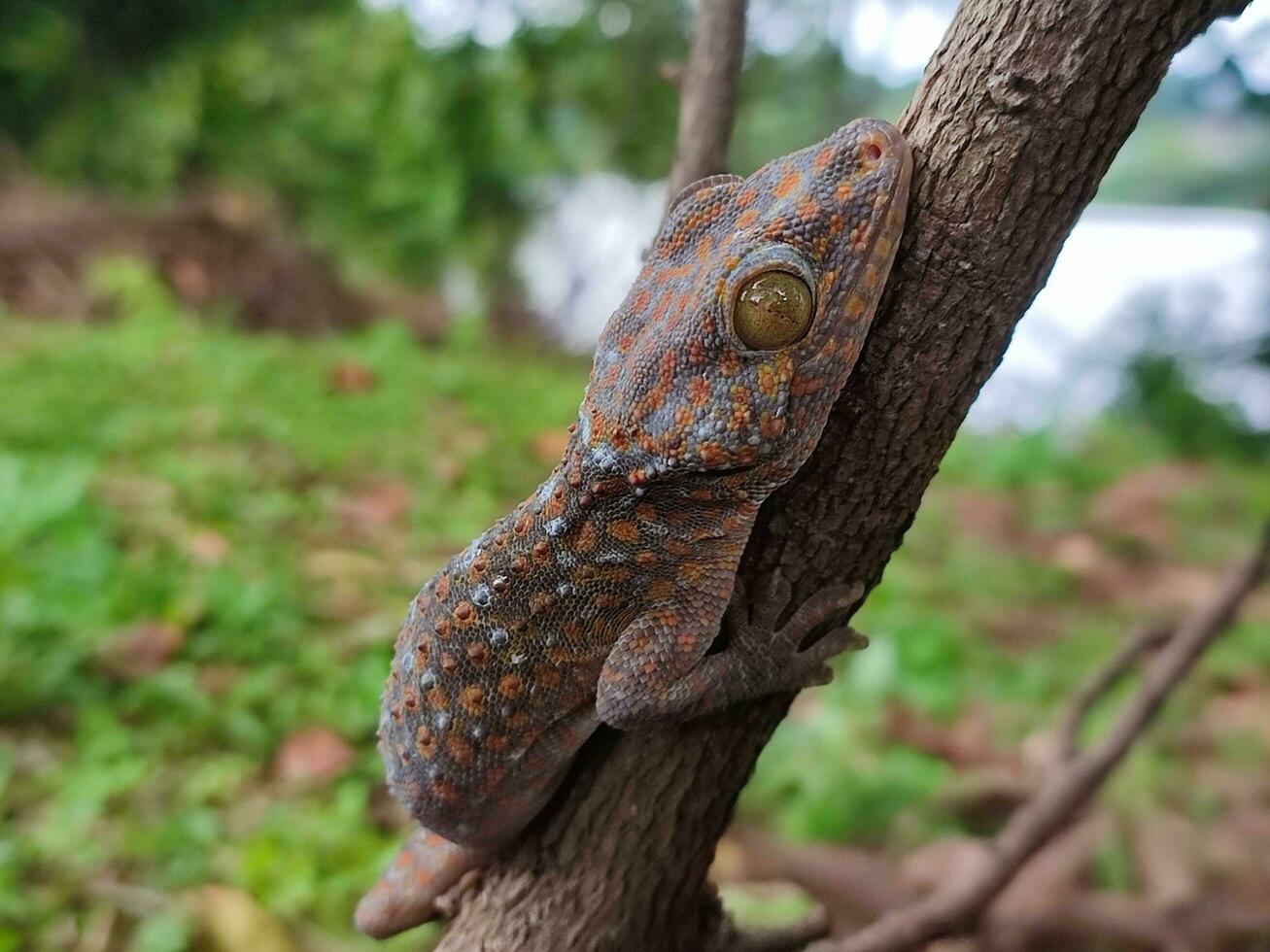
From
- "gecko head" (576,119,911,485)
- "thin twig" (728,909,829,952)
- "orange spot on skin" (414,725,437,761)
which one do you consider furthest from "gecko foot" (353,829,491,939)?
"gecko head" (576,119,911,485)

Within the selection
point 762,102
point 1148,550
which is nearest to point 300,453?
point 762,102

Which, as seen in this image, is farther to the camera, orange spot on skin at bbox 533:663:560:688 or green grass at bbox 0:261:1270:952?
green grass at bbox 0:261:1270:952

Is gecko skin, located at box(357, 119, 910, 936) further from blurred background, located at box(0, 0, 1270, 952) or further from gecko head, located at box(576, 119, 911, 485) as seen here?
blurred background, located at box(0, 0, 1270, 952)

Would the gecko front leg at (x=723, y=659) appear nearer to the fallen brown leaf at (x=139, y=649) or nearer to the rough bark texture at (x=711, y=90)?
the rough bark texture at (x=711, y=90)

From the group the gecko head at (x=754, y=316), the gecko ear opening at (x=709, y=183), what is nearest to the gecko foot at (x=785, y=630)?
the gecko head at (x=754, y=316)

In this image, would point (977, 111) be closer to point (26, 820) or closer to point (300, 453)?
point (26, 820)

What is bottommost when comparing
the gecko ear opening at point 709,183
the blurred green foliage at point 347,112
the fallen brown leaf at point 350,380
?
the gecko ear opening at point 709,183
